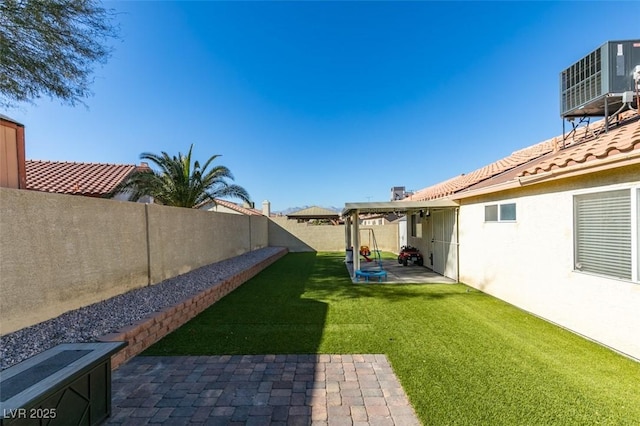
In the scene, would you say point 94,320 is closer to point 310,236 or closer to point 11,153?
point 11,153

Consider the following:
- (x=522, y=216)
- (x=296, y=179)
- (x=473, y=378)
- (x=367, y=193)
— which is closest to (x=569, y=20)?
(x=522, y=216)

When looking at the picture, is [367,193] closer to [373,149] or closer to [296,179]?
[296,179]

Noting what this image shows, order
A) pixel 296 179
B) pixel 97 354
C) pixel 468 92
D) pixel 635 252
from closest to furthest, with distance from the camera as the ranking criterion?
pixel 97 354 < pixel 635 252 < pixel 468 92 < pixel 296 179

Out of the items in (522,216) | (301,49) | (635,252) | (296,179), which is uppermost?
(301,49)

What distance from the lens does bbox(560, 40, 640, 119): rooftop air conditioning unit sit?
23.4 feet

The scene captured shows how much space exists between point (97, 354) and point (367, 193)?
6724 cm

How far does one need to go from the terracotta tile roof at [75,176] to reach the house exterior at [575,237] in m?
16.2

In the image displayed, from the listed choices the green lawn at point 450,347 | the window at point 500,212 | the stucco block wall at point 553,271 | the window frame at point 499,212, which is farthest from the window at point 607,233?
the window at point 500,212

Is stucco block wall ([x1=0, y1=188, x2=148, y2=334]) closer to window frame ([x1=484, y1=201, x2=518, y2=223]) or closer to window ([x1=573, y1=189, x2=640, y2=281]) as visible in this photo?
window ([x1=573, y1=189, x2=640, y2=281])

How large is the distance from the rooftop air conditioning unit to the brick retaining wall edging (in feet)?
36.2

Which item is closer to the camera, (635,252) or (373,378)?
(373,378)

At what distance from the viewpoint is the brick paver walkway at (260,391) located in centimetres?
349

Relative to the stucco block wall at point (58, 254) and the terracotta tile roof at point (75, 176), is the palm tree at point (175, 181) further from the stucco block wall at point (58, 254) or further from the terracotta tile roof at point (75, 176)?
the stucco block wall at point (58, 254)

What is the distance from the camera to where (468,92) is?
18.0m
